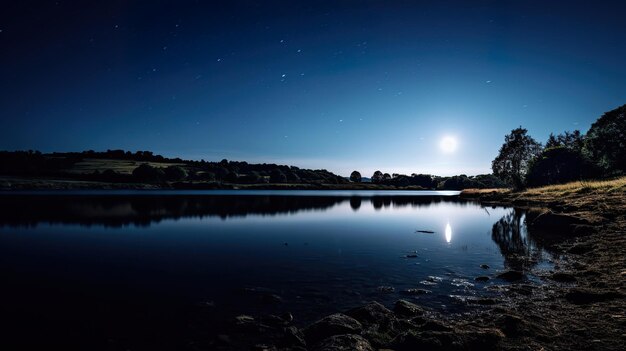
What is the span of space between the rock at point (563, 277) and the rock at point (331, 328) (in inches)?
453

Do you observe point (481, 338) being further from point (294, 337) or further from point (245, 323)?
point (245, 323)

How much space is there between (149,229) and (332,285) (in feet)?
91.8

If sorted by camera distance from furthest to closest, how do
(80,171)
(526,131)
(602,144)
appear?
(80,171)
(526,131)
(602,144)

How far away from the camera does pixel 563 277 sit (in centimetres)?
1538

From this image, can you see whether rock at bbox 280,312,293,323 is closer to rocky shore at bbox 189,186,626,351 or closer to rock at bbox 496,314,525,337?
rocky shore at bbox 189,186,626,351

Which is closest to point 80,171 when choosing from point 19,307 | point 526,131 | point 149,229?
point 149,229

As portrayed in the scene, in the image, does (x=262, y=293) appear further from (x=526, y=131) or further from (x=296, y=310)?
(x=526, y=131)

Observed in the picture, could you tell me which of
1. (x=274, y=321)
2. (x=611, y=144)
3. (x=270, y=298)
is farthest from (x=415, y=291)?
(x=611, y=144)

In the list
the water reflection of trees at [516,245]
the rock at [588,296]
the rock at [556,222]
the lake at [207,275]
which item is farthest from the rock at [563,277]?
the rock at [556,222]

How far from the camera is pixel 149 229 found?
118ft

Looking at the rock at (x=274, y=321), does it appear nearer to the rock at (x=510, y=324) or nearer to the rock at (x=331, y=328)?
the rock at (x=331, y=328)

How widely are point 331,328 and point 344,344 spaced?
136cm

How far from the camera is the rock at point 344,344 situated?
27.8 feet

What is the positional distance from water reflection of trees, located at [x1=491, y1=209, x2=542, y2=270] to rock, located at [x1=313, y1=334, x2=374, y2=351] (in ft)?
47.2
